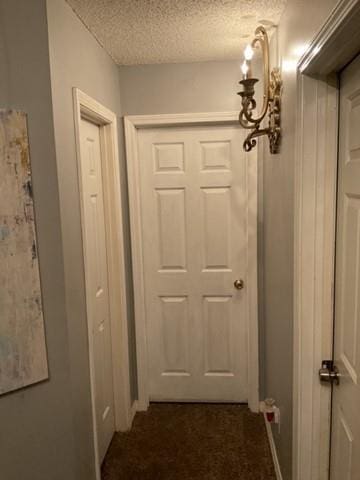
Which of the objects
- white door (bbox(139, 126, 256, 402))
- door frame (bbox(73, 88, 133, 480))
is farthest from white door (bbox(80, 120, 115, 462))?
white door (bbox(139, 126, 256, 402))

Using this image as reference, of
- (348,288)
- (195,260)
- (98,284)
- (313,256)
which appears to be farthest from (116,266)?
(348,288)

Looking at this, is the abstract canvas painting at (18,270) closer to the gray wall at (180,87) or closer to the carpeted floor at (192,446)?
the carpeted floor at (192,446)

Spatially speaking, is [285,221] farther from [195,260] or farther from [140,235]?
[140,235]

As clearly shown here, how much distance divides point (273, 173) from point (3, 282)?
55.7 inches

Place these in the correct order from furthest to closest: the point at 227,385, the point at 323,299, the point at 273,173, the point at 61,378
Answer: the point at 227,385 < the point at 273,173 < the point at 61,378 < the point at 323,299

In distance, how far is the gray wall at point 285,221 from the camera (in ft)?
4.49

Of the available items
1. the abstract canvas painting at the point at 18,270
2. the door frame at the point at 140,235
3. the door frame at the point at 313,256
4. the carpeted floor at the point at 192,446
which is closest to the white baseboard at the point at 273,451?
the carpeted floor at the point at 192,446

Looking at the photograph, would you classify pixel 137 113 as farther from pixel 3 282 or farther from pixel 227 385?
pixel 227 385

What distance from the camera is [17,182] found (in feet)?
4.67

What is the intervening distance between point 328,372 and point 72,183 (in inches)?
49.8

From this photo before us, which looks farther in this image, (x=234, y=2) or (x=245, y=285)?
(x=245, y=285)

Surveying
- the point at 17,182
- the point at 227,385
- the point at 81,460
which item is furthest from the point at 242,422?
the point at 17,182

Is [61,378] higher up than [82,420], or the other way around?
[61,378]

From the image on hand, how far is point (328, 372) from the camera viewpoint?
1369 mm
